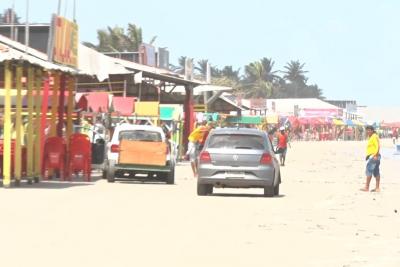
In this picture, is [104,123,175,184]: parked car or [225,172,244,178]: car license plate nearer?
[225,172,244,178]: car license plate

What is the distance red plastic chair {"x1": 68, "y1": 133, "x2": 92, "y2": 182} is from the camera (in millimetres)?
26172

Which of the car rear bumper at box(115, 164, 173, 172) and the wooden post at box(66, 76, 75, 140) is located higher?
the wooden post at box(66, 76, 75, 140)

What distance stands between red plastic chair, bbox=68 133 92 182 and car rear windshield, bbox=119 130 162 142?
1006 millimetres

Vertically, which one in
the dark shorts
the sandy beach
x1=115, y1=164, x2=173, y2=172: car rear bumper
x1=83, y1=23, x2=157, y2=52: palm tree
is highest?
x1=83, y1=23, x2=157, y2=52: palm tree

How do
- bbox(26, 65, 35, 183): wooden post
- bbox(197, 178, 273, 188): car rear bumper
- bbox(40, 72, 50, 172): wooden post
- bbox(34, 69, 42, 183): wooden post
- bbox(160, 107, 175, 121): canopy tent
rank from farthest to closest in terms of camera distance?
bbox(160, 107, 175, 121): canopy tent < bbox(40, 72, 50, 172): wooden post < bbox(34, 69, 42, 183): wooden post < bbox(26, 65, 35, 183): wooden post < bbox(197, 178, 273, 188): car rear bumper

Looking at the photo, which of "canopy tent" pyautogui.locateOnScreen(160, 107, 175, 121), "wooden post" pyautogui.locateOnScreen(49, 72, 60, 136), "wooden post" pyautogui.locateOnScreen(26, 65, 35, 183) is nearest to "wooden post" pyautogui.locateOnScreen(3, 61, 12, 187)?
"wooden post" pyautogui.locateOnScreen(26, 65, 35, 183)

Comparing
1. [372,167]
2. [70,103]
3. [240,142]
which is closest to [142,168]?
[70,103]

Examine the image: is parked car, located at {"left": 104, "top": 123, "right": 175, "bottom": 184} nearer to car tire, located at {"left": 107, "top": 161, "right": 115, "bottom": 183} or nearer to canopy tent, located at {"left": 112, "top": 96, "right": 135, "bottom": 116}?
car tire, located at {"left": 107, "top": 161, "right": 115, "bottom": 183}

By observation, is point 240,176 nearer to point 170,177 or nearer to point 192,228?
point 170,177

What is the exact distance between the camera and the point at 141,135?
2684 cm

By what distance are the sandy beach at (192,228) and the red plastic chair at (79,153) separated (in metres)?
2.90

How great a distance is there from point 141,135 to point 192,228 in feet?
43.1

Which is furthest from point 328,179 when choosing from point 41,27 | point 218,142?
point 41,27

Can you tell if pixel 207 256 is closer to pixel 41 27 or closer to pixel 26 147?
pixel 26 147
